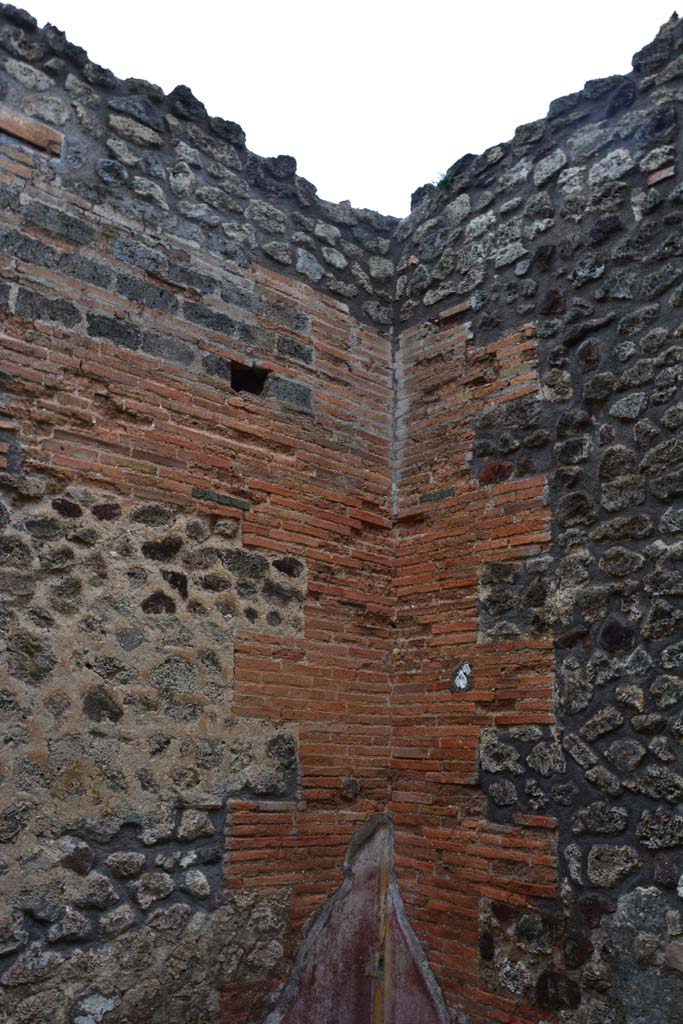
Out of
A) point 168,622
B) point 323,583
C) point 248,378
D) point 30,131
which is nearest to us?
point 168,622

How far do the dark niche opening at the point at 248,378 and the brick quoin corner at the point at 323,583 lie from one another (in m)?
0.01

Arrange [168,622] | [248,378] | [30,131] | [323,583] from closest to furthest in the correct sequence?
[168,622], [30,131], [323,583], [248,378]

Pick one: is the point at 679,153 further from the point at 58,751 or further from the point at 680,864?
the point at 58,751

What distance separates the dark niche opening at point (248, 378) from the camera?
4.21m

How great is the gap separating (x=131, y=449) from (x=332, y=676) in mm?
1359

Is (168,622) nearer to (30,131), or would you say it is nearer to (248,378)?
(248,378)

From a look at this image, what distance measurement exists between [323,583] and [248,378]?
1.05 meters

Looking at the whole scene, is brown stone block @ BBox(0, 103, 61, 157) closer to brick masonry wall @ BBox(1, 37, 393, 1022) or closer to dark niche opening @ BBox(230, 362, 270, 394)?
brick masonry wall @ BBox(1, 37, 393, 1022)

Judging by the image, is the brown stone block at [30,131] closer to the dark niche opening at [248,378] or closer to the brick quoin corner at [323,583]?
the brick quoin corner at [323,583]

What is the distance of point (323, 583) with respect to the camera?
414 centimetres

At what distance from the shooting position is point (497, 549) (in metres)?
3.98

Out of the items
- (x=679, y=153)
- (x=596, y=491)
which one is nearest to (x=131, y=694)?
(x=596, y=491)

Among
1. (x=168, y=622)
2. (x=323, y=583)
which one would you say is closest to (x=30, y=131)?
(x=168, y=622)

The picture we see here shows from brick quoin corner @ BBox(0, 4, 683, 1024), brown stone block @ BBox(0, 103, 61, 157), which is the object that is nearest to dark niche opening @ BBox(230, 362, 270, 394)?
brick quoin corner @ BBox(0, 4, 683, 1024)
